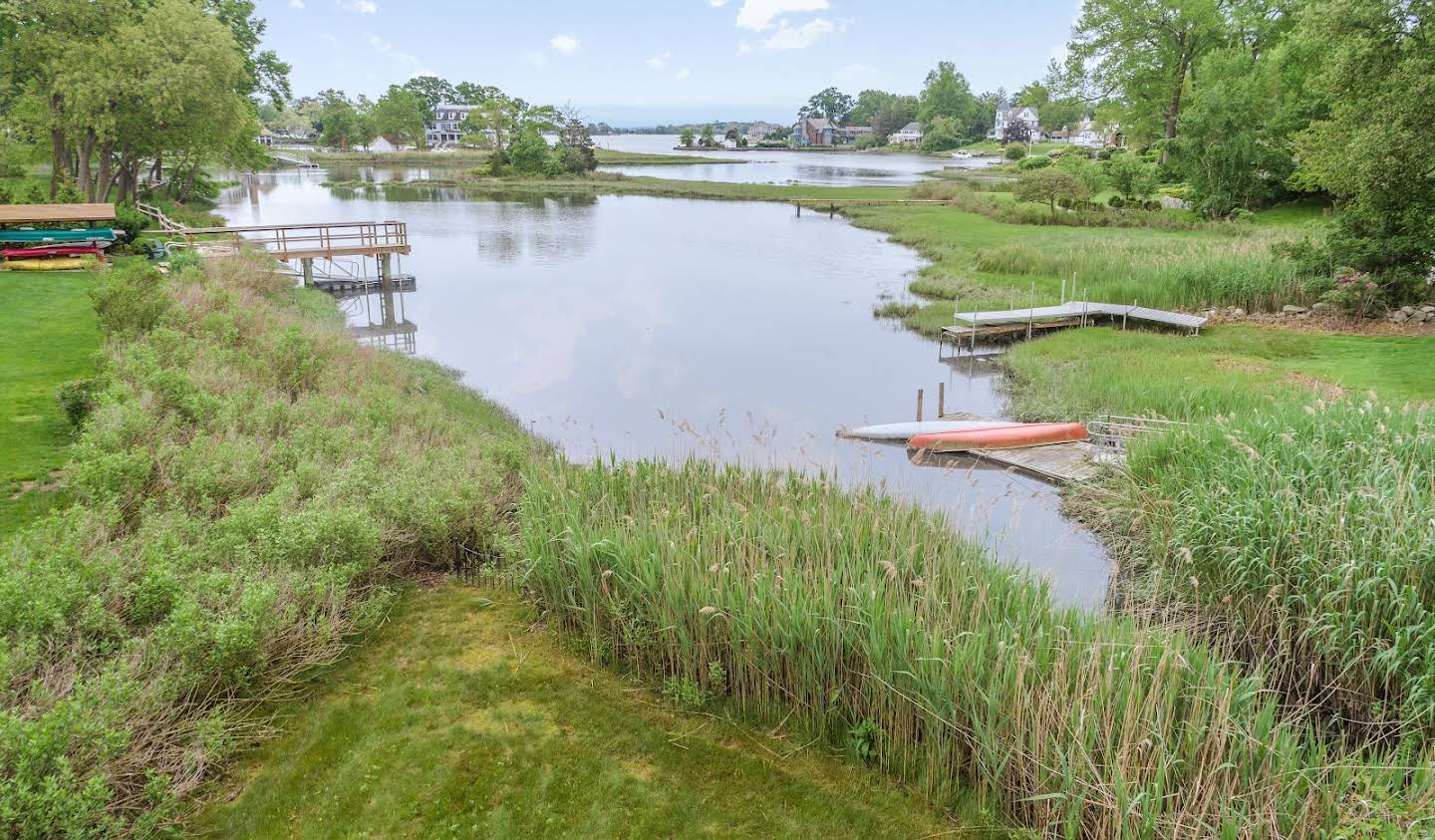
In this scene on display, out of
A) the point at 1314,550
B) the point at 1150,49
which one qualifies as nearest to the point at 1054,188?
the point at 1150,49

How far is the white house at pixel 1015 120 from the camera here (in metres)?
156

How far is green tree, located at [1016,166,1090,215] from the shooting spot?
4350 cm

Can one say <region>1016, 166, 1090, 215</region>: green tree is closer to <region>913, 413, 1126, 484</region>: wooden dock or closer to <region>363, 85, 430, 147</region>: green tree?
<region>913, 413, 1126, 484</region>: wooden dock

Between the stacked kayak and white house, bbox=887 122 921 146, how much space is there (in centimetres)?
16732

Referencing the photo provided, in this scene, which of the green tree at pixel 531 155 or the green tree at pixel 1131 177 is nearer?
the green tree at pixel 1131 177

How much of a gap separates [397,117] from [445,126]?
19.2 meters

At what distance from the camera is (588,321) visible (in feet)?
87.7

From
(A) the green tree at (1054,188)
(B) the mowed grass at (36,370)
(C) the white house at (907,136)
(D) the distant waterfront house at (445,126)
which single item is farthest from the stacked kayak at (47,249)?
(C) the white house at (907,136)

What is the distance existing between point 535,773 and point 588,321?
70.0 ft

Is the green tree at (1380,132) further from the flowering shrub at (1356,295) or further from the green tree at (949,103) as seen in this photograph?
the green tree at (949,103)

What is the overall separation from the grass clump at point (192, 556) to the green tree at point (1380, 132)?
1923cm

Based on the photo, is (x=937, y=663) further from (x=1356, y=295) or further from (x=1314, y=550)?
(x=1356, y=295)

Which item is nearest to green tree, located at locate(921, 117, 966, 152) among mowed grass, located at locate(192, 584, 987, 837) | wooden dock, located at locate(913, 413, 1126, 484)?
wooden dock, located at locate(913, 413, 1126, 484)

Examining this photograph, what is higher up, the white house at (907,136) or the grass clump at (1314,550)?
the white house at (907,136)
